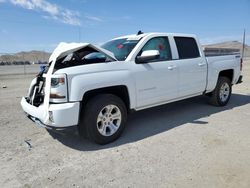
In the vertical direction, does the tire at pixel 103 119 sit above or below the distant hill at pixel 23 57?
below

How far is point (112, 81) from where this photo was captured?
13.9 feet

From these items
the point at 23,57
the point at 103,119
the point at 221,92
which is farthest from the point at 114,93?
the point at 23,57

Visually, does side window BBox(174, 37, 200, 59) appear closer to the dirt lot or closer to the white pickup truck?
the white pickup truck

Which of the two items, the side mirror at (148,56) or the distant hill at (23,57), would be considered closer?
the side mirror at (148,56)

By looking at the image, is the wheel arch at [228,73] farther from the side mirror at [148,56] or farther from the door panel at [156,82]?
the side mirror at [148,56]

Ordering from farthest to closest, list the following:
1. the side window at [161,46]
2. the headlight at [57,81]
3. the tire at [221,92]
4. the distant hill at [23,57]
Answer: the distant hill at [23,57] → the tire at [221,92] → the side window at [161,46] → the headlight at [57,81]

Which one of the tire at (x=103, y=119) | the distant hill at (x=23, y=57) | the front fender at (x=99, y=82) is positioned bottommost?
the tire at (x=103, y=119)

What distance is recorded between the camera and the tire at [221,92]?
668cm

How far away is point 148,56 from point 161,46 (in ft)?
3.00

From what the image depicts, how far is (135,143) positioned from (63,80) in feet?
5.45

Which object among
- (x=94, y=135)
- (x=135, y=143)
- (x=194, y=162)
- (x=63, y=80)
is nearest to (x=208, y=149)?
(x=194, y=162)

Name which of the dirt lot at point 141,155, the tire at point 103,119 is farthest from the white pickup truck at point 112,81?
the dirt lot at point 141,155

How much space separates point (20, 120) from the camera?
5.87 m

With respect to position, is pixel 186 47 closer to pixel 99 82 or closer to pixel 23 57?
pixel 99 82
